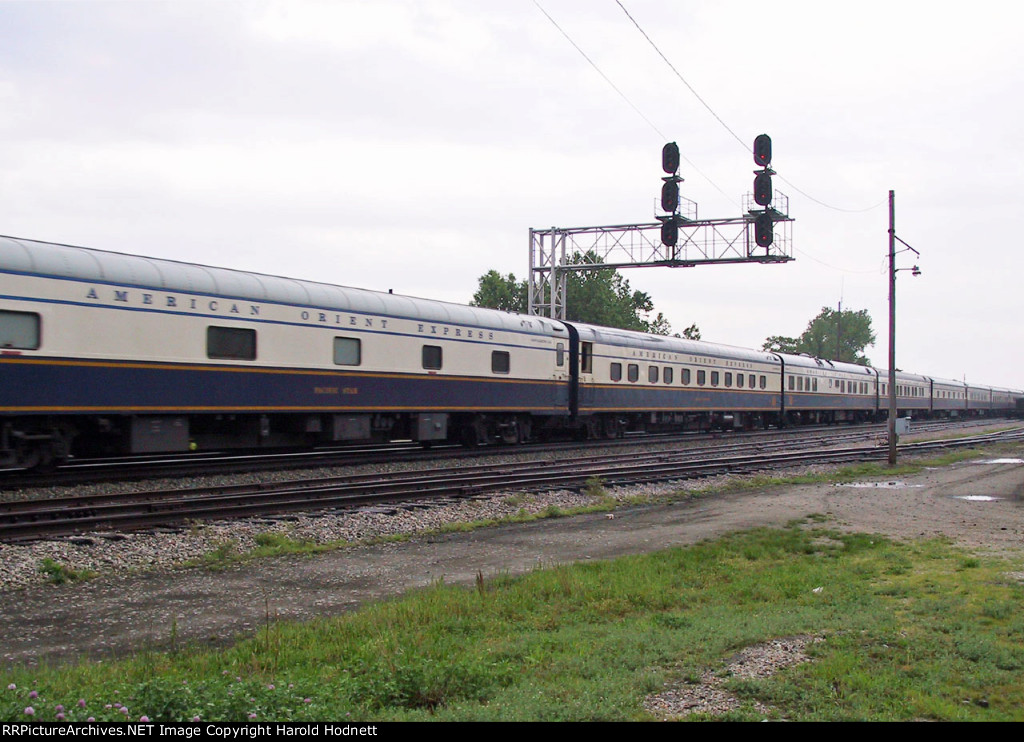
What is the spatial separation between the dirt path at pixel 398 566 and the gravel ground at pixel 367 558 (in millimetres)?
21

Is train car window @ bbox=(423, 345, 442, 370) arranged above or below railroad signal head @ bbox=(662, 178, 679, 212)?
below

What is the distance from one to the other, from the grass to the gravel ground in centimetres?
46

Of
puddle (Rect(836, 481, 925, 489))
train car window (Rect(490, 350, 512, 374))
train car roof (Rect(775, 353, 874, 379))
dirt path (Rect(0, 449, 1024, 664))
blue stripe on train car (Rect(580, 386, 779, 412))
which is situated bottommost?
dirt path (Rect(0, 449, 1024, 664))

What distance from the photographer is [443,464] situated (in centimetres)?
2031

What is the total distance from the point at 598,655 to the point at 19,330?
11.8m

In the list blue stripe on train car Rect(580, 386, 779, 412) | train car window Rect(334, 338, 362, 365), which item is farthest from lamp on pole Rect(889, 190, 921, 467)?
train car window Rect(334, 338, 362, 365)

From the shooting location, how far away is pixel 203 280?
16.9 meters

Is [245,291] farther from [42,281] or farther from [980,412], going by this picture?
[980,412]

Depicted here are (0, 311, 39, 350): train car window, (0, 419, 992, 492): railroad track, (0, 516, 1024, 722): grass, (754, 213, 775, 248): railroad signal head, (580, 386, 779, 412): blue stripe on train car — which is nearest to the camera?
(0, 516, 1024, 722): grass

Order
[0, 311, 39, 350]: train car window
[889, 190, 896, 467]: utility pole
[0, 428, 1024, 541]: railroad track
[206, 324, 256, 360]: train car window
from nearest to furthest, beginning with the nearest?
1. [0, 428, 1024, 541]: railroad track
2. [0, 311, 39, 350]: train car window
3. [206, 324, 256, 360]: train car window
4. [889, 190, 896, 467]: utility pole

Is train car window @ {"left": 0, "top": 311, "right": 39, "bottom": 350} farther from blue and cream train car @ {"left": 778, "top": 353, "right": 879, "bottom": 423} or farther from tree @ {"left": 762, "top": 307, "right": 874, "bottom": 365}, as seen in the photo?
tree @ {"left": 762, "top": 307, "right": 874, "bottom": 365}

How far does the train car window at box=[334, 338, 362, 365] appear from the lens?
1966cm

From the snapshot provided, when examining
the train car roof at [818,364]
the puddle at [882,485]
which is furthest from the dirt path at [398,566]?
the train car roof at [818,364]
